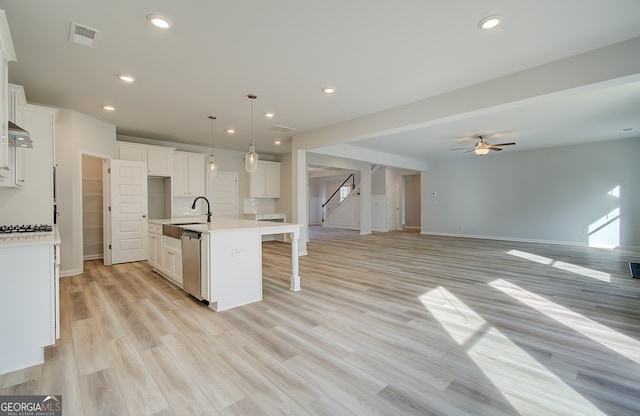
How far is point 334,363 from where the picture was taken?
6.99ft

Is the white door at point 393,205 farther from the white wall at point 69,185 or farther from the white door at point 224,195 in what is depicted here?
the white wall at point 69,185

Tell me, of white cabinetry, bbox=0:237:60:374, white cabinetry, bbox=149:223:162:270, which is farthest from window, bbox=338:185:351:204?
white cabinetry, bbox=0:237:60:374

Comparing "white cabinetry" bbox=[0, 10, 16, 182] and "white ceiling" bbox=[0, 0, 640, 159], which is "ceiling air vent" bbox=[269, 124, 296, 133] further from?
"white cabinetry" bbox=[0, 10, 16, 182]

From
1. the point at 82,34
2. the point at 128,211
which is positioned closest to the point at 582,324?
the point at 82,34

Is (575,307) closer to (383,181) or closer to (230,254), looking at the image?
(230,254)

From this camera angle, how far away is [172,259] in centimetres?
409

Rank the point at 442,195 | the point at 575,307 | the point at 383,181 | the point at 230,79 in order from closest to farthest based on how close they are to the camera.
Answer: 1. the point at 575,307
2. the point at 230,79
3. the point at 442,195
4. the point at 383,181

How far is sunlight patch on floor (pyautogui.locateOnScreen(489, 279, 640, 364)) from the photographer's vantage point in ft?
7.70

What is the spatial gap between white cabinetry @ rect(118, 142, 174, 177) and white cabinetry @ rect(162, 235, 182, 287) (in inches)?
101

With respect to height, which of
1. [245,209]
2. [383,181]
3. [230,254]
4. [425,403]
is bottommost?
[425,403]

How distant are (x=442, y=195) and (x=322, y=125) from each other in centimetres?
679

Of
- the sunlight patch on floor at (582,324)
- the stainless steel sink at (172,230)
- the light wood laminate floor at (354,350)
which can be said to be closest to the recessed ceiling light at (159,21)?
the stainless steel sink at (172,230)

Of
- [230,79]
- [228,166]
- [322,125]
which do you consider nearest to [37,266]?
[230,79]

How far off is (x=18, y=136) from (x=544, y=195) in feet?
36.3
